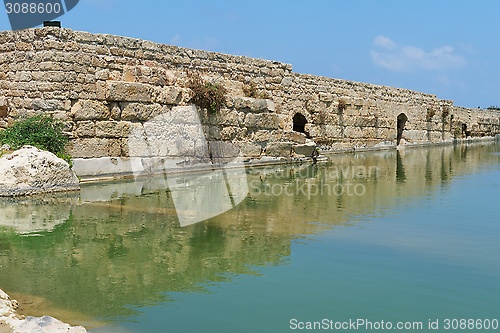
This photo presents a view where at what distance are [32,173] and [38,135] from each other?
1439 millimetres

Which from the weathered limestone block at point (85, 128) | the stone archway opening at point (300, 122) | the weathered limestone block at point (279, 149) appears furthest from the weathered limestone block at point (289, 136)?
the weathered limestone block at point (85, 128)

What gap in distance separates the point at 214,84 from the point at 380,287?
10.00 metres

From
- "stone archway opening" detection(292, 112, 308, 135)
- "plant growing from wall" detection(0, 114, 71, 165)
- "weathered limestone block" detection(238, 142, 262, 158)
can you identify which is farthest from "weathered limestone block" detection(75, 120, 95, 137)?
"stone archway opening" detection(292, 112, 308, 135)

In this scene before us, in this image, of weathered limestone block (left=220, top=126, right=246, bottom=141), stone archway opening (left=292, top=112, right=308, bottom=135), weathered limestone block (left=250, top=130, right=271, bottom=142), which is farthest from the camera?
stone archway opening (left=292, top=112, right=308, bottom=135)

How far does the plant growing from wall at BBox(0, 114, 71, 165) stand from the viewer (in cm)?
994

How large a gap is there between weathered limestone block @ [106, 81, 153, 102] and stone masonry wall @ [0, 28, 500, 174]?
21 mm

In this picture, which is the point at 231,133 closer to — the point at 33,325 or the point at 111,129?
the point at 111,129

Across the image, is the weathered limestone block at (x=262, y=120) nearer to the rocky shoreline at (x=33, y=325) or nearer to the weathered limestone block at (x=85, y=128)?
the weathered limestone block at (x=85, y=128)

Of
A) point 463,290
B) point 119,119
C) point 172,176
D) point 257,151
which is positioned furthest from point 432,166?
point 463,290

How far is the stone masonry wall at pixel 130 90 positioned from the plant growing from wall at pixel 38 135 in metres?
0.38

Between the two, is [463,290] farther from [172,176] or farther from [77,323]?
[172,176]

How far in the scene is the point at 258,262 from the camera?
5203mm

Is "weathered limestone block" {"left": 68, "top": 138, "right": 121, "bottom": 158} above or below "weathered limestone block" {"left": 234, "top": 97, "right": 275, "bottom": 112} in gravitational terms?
below

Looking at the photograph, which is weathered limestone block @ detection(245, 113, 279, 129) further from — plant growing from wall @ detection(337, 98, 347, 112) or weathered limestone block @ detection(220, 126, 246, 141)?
plant growing from wall @ detection(337, 98, 347, 112)
